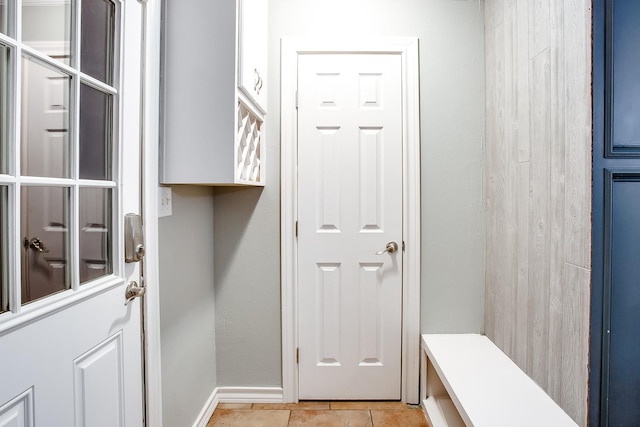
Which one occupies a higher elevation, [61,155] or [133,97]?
[133,97]

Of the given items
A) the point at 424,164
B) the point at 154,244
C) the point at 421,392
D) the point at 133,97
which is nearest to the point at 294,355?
the point at 421,392

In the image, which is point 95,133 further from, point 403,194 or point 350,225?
point 403,194

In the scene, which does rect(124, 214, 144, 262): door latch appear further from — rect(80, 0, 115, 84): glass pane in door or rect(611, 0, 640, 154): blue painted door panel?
rect(611, 0, 640, 154): blue painted door panel

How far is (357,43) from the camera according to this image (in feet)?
7.24

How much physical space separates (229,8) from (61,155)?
86cm

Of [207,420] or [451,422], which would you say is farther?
[207,420]

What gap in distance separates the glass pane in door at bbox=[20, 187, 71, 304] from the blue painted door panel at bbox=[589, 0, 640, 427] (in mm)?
1607

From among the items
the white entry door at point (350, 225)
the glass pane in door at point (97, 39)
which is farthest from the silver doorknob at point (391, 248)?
the glass pane in door at point (97, 39)

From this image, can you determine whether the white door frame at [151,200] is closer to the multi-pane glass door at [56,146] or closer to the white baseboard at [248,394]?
the multi-pane glass door at [56,146]

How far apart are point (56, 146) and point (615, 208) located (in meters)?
1.69

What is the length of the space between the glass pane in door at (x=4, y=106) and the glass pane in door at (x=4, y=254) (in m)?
0.06

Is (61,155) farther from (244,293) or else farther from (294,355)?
(294,355)

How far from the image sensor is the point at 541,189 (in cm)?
165

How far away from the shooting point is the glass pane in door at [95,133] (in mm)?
1099
